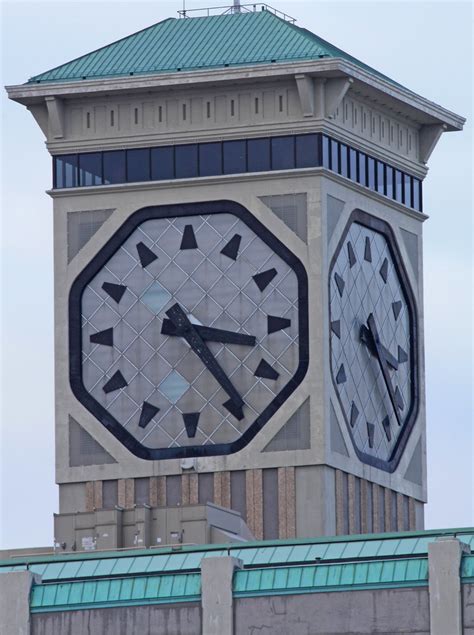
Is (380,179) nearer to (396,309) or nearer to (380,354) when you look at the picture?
(396,309)

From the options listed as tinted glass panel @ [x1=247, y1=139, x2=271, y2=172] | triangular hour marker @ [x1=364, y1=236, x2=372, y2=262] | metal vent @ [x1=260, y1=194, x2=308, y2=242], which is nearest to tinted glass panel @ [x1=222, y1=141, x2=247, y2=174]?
tinted glass panel @ [x1=247, y1=139, x2=271, y2=172]

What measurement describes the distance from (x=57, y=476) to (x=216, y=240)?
11.0 meters

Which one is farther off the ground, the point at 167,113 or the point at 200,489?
the point at 167,113

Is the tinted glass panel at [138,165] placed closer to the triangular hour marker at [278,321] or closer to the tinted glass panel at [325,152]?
the tinted glass panel at [325,152]

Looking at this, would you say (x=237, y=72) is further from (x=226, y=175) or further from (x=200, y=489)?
(x=200, y=489)

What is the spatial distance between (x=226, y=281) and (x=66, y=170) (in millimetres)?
9002

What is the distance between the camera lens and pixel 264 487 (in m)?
149

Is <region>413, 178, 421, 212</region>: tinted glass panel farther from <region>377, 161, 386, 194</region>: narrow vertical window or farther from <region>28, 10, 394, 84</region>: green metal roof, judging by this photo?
<region>28, 10, 394, 84</region>: green metal roof

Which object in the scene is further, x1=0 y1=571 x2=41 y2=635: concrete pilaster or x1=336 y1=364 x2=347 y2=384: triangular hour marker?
x1=336 y1=364 x2=347 y2=384: triangular hour marker

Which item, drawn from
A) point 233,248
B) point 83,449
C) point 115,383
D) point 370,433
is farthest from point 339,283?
point 83,449

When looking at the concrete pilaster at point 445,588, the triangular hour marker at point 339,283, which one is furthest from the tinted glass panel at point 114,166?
the concrete pilaster at point 445,588

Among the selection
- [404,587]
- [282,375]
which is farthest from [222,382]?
[404,587]

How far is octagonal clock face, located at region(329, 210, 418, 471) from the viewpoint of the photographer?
498 feet

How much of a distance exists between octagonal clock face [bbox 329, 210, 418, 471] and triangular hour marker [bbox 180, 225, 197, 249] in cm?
543
